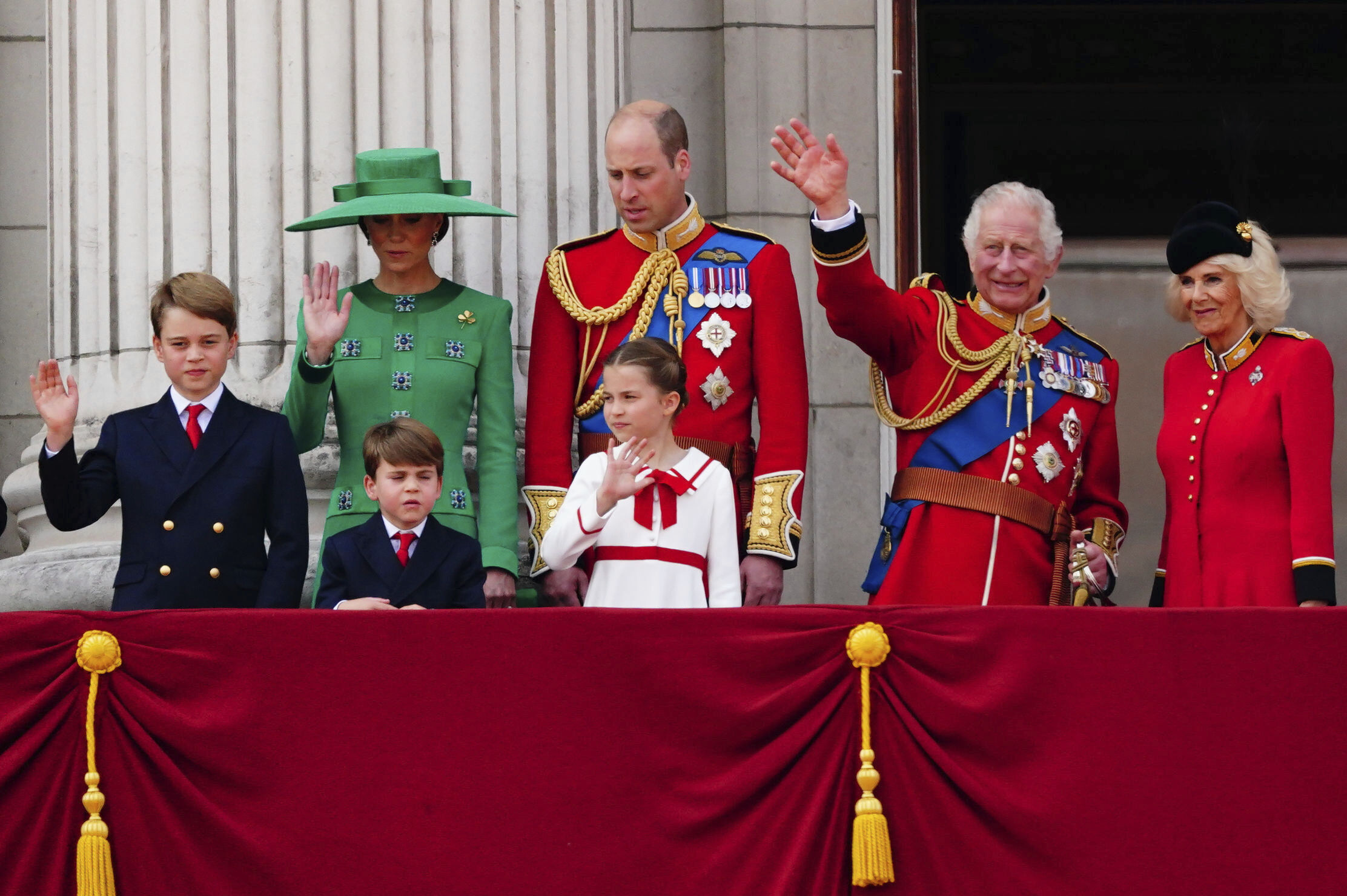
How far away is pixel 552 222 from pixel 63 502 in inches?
70.7

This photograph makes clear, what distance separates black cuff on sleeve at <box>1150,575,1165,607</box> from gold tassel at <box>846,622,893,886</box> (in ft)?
4.00

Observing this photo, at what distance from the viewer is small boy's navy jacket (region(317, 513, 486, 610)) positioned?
434cm

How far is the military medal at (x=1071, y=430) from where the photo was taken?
4.79m

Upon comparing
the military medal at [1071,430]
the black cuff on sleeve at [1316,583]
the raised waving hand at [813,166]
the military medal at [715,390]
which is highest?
the raised waving hand at [813,166]

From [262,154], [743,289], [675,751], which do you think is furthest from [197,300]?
[675,751]

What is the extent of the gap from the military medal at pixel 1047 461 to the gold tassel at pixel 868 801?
1.08m

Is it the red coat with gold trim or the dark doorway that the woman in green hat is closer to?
the red coat with gold trim

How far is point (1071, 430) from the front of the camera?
15.7 feet

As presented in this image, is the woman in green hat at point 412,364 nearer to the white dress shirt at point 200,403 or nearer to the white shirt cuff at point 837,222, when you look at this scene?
the white dress shirt at point 200,403

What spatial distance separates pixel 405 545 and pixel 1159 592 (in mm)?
1782

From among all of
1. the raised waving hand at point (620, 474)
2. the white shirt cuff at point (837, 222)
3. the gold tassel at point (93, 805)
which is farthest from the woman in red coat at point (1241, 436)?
the gold tassel at point (93, 805)

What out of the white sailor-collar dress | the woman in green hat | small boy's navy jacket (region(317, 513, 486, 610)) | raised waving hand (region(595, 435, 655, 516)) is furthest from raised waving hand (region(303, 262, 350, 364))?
raised waving hand (region(595, 435, 655, 516))

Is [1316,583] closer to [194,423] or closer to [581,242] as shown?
[581,242]

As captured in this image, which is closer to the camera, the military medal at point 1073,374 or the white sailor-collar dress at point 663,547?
the white sailor-collar dress at point 663,547
